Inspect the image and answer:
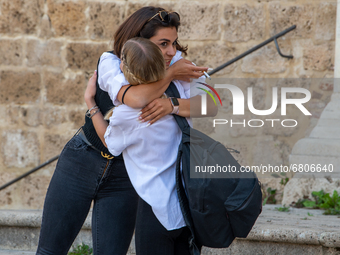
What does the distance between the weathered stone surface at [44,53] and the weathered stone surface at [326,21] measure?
98.4 inches

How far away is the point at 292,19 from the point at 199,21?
868 mm

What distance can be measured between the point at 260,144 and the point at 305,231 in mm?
1563

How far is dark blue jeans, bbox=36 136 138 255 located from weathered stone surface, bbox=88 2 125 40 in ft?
7.55

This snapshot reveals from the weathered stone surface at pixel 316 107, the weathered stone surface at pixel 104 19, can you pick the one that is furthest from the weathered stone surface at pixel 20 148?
the weathered stone surface at pixel 316 107

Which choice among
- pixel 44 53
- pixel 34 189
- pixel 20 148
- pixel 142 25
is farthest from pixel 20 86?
pixel 142 25

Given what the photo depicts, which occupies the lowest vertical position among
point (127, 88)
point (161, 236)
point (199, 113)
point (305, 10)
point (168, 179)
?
point (161, 236)

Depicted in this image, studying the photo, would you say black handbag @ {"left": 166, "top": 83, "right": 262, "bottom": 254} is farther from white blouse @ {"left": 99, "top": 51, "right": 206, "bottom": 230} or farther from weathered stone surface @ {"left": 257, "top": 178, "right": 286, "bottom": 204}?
weathered stone surface @ {"left": 257, "top": 178, "right": 286, "bottom": 204}

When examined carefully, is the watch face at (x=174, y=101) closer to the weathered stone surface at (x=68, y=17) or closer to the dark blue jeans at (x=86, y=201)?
the dark blue jeans at (x=86, y=201)

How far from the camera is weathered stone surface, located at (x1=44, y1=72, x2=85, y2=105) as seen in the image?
153 inches

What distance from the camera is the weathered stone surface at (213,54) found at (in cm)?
370

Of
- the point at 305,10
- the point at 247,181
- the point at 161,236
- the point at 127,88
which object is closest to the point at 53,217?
the point at 161,236

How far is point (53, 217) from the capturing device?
1720mm

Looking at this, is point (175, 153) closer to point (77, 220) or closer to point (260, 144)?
point (77, 220)

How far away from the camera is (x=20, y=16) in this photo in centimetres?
389
